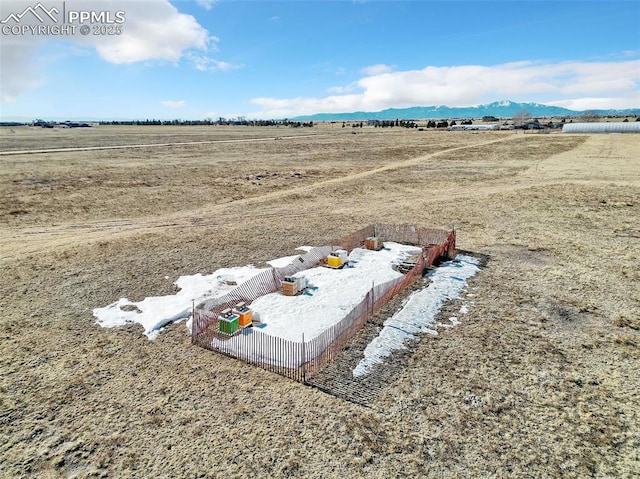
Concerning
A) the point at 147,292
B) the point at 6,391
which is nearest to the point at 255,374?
the point at 6,391

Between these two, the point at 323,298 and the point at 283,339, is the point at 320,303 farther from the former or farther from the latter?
the point at 283,339

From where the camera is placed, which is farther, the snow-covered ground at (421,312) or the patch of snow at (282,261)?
the patch of snow at (282,261)

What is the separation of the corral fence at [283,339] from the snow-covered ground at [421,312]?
0.80 m

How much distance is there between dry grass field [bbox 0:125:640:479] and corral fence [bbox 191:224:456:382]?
1.94ft

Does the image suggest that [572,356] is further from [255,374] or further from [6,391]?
[6,391]

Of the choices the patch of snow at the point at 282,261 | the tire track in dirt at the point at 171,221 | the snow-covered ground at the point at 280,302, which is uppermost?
the tire track in dirt at the point at 171,221

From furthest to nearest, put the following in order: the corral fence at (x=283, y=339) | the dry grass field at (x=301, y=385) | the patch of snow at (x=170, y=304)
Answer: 1. the patch of snow at (x=170, y=304)
2. the corral fence at (x=283, y=339)
3. the dry grass field at (x=301, y=385)

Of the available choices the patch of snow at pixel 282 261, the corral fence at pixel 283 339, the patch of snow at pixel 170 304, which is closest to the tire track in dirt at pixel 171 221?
the patch of snow at pixel 282 261

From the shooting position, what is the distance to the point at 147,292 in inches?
625

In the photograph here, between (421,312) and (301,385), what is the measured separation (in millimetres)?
5894

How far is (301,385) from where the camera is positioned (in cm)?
1040

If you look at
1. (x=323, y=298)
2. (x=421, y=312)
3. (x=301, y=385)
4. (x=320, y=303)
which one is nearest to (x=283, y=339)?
(x=301, y=385)

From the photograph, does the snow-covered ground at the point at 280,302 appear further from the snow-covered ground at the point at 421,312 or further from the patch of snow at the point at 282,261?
the snow-covered ground at the point at 421,312

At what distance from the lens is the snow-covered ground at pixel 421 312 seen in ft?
39.1
